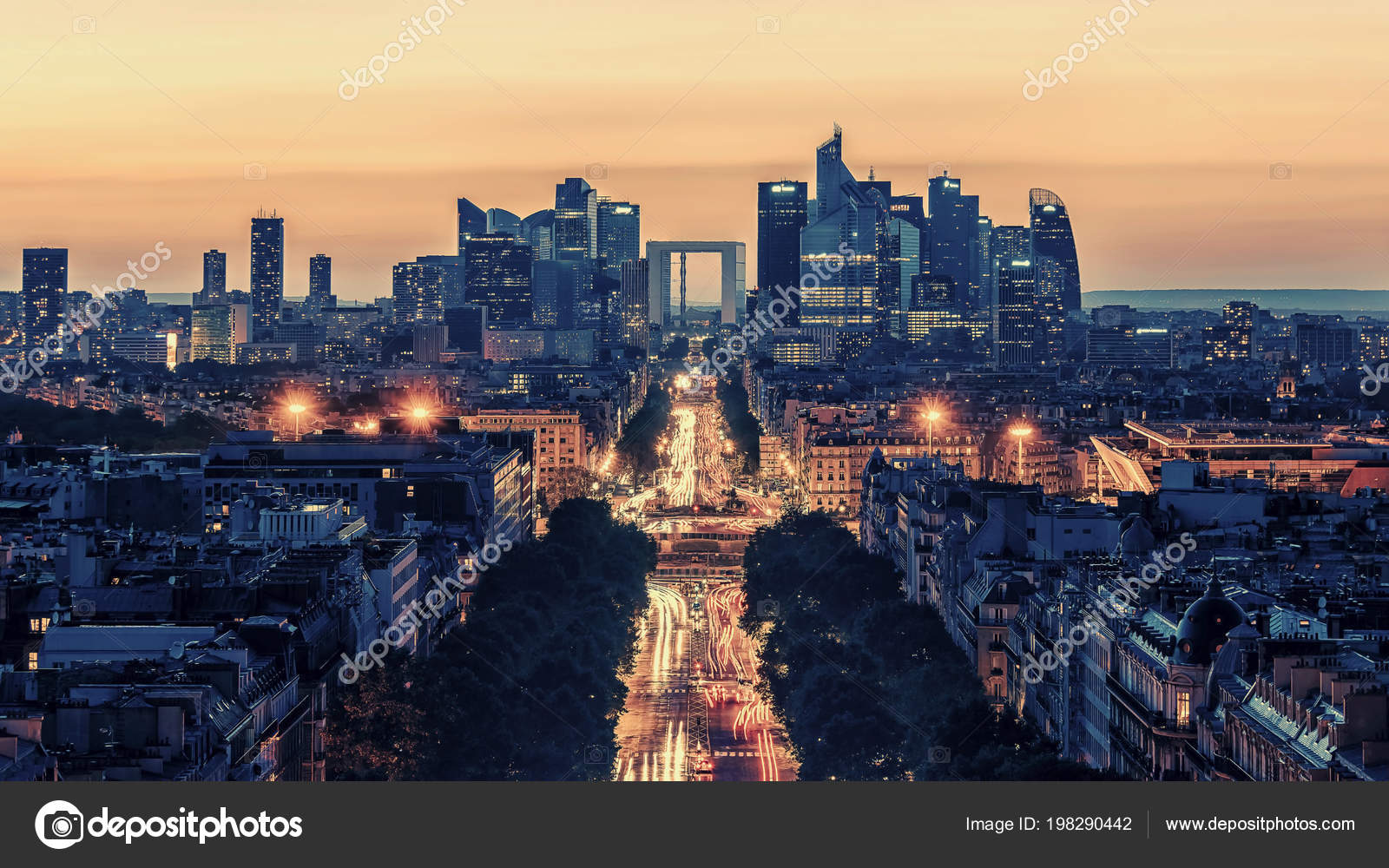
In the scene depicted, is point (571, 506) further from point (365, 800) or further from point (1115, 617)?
point (365, 800)

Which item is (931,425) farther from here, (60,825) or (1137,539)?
(60,825)

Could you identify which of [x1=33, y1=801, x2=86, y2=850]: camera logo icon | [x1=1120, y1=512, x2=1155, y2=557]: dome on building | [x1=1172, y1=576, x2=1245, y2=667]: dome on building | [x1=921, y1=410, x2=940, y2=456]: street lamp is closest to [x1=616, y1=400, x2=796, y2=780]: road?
[x1=1120, y1=512, x2=1155, y2=557]: dome on building

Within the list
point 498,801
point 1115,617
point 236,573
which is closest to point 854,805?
point 498,801

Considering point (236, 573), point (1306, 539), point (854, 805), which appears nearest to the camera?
point (854, 805)

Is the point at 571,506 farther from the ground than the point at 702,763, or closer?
farther from the ground

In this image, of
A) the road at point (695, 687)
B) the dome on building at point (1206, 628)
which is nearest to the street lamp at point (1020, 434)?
the road at point (695, 687)
